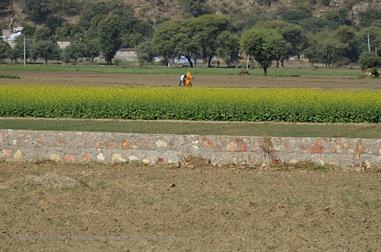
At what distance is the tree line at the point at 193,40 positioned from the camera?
365 ft

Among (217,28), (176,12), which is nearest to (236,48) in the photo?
(217,28)

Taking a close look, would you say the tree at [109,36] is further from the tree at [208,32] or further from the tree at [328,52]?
the tree at [328,52]

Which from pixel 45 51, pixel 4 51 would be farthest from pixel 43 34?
pixel 45 51

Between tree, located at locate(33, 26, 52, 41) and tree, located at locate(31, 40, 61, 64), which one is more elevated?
tree, located at locate(33, 26, 52, 41)

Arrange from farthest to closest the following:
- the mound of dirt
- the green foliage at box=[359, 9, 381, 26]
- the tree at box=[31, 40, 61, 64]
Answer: the green foliage at box=[359, 9, 381, 26]
the tree at box=[31, 40, 61, 64]
the mound of dirt

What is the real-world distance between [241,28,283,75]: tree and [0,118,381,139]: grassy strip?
52770 millimetres

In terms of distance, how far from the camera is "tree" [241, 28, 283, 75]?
78375mm

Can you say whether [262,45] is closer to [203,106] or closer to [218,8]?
[203,106]

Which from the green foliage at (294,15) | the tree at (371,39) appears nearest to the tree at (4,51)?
the tree at (371,39)

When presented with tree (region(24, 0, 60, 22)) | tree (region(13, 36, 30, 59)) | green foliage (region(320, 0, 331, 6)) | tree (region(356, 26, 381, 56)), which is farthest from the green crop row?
green foliage (region(320, 0, 331, 6))

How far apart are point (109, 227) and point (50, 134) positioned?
7.51 metres

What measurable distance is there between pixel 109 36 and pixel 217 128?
372ft

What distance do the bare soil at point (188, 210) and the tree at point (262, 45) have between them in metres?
61.0

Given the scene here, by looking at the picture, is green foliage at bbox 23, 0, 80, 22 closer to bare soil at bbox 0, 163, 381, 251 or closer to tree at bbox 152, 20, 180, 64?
tree at bbox 152, 20, 180, 64
